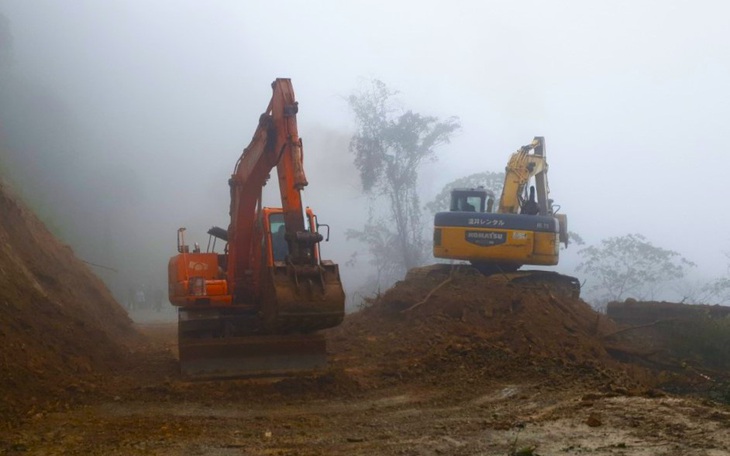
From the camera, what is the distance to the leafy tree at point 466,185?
46.1m

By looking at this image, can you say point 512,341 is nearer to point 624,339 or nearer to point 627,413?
point 624,339

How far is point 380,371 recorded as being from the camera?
12.3m

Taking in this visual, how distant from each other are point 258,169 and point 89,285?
10.7m

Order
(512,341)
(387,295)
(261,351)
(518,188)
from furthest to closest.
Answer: (518,188)
(387,295)
(512,341)
(261,351)

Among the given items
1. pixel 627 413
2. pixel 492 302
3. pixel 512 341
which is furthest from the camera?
pixel 492 302

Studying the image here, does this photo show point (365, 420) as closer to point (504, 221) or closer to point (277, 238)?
point (277, 238)

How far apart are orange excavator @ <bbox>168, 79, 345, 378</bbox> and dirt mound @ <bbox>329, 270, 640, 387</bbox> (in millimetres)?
1332

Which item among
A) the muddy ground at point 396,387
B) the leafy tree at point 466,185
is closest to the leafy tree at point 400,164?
the leafy tree at point 466,185

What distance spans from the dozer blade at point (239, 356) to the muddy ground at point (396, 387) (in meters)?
0.31

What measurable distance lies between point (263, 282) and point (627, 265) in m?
39.7

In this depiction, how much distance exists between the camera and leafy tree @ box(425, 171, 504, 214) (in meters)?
46.1

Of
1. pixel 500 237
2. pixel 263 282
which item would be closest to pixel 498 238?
pixel 500 237

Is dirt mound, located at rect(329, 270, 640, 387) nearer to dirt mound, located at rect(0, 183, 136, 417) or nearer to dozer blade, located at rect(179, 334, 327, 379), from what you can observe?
dozer blade, located at rect(179, 334, 327, 379)

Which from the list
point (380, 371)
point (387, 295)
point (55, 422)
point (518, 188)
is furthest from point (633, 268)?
point (55, 422)
